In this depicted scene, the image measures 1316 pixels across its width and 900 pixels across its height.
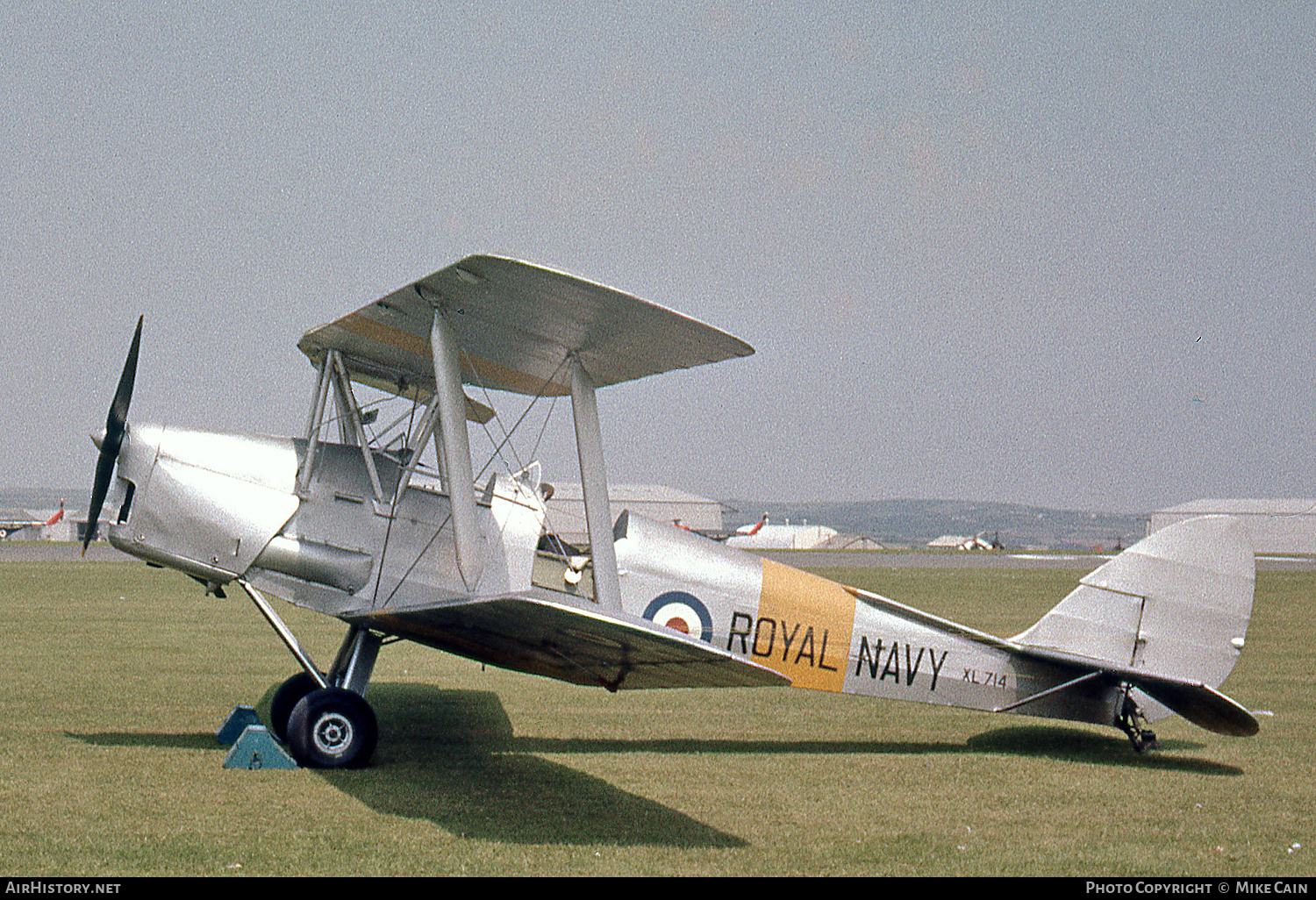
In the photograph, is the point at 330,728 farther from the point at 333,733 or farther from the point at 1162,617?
the point at 1162,617

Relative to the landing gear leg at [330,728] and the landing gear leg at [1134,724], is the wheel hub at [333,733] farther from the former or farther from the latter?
the landing gear leg at [1134,724]

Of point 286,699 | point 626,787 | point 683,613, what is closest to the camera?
point 626,787

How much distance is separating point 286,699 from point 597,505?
2.95m

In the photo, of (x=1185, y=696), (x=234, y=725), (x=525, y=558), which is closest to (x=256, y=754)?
(x=234, y=725)

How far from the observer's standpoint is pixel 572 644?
5.66 metres

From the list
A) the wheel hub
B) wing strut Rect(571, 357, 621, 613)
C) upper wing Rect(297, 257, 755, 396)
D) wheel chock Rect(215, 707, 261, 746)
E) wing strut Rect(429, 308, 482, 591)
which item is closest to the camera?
upper wing Rect(297, 257, 755, 396)

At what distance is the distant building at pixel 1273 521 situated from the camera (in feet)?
301

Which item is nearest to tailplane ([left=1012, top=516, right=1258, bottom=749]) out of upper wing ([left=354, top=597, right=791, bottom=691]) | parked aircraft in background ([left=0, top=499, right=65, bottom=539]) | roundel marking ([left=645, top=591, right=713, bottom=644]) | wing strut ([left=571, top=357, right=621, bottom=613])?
roundel marking ([left=645, top=591, right=713, bottom=644])

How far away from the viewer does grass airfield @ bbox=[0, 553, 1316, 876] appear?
5004 mm

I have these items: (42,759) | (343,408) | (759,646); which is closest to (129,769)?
(42,759)

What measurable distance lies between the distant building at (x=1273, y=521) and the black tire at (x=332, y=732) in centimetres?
8960

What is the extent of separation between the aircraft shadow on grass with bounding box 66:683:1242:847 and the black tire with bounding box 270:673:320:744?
1.57 ft

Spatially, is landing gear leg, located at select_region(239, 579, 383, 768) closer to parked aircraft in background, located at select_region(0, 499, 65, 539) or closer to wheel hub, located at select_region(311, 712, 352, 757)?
wheel hub, located at select_region(311, 712, 352, 757)

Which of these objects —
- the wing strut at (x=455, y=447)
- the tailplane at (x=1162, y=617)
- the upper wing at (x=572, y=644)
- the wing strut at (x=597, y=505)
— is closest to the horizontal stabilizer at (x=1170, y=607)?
the tailplane at (x=1162, y=617)
